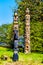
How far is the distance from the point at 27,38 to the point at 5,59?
945cm

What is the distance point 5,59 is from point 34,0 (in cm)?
2547

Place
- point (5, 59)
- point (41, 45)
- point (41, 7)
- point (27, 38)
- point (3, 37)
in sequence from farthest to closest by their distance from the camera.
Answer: point (3, 37)
point (41, 7)
point (41, 45)
point (27, 38)
point (5, 59)

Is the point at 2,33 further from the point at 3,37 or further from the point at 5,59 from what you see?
the point at 5,59

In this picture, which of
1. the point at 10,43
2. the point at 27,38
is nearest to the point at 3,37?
the point at 10,43

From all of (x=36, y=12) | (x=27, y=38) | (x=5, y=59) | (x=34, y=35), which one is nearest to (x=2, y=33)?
(x=36, y=12)

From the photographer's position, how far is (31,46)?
3156 centimetres

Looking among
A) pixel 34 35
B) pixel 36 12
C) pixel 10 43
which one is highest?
pixel 36 12

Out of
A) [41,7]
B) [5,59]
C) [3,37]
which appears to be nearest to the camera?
[5,59]

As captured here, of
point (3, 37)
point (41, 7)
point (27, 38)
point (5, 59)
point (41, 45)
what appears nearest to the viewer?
point (5, 59)

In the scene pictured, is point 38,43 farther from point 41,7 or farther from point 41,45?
point 41,7

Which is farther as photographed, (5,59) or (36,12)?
(36,12)

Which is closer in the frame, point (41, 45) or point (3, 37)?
point (41, 45)

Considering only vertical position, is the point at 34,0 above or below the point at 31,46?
above

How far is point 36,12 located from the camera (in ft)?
138
